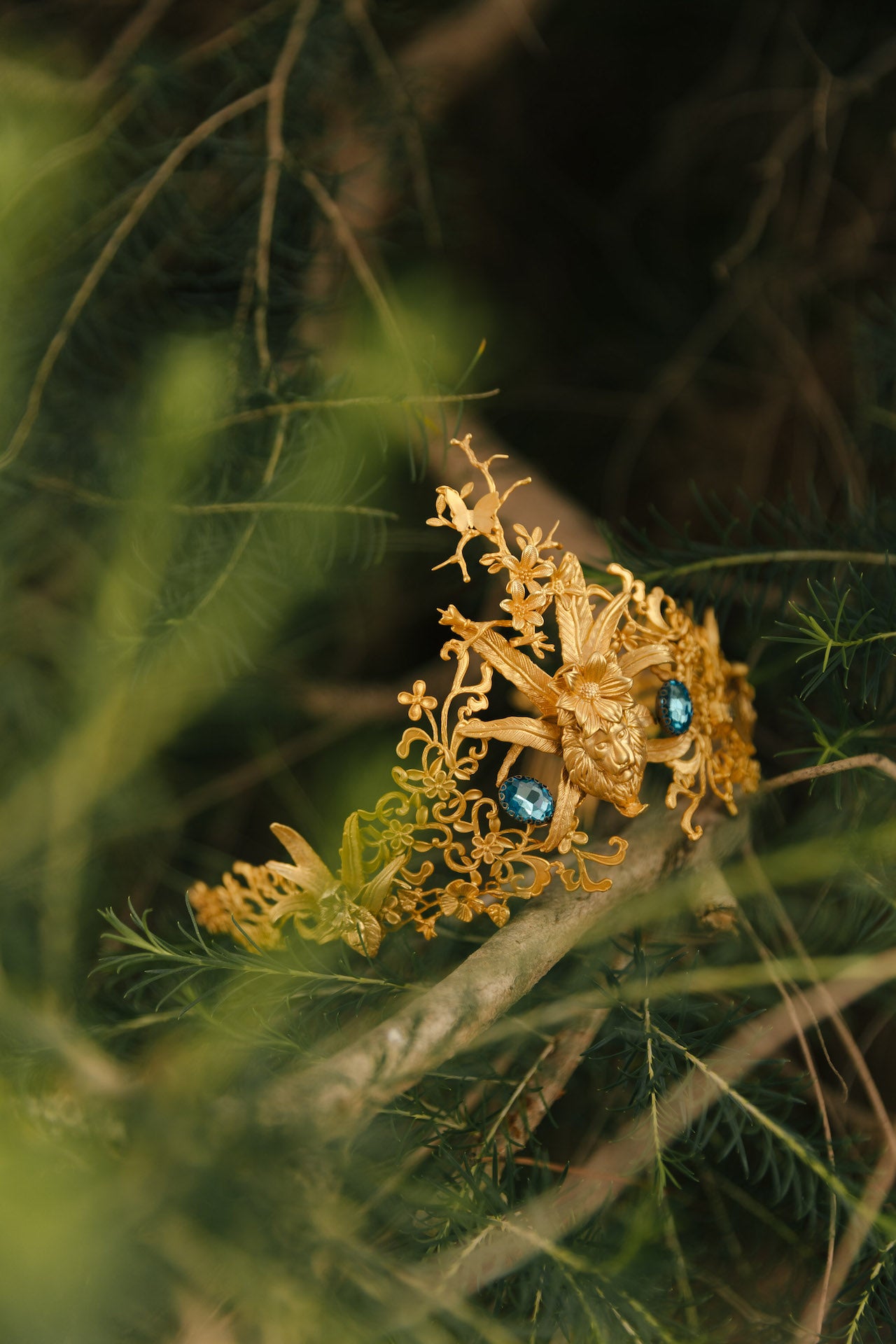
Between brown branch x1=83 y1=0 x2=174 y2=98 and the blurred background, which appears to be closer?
the blurred background

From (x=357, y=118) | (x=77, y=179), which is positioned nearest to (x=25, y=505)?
(x=77, y=179)

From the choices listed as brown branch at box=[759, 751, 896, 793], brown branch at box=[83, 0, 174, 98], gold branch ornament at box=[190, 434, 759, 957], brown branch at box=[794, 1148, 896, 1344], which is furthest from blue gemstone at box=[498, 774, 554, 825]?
brown branch at box=[83, 0, 174, 98]

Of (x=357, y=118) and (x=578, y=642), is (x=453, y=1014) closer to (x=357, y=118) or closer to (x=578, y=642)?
(x=578, y=642)

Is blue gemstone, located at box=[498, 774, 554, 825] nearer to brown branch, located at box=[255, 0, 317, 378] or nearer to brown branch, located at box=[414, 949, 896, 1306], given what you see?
brown branch, located at box=[414, 949, 896, 1306]

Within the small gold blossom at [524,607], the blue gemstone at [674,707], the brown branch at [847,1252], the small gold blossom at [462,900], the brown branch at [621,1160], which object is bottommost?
the brown branch at [847,1252]

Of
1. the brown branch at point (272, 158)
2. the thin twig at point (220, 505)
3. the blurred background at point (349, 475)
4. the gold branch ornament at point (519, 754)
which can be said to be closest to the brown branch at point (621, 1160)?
the blurred background at point (349, 475)

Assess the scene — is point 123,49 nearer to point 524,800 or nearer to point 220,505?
point 220,505

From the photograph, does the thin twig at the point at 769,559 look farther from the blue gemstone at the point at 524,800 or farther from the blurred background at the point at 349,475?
the blue gemstone at the point at 524,800
